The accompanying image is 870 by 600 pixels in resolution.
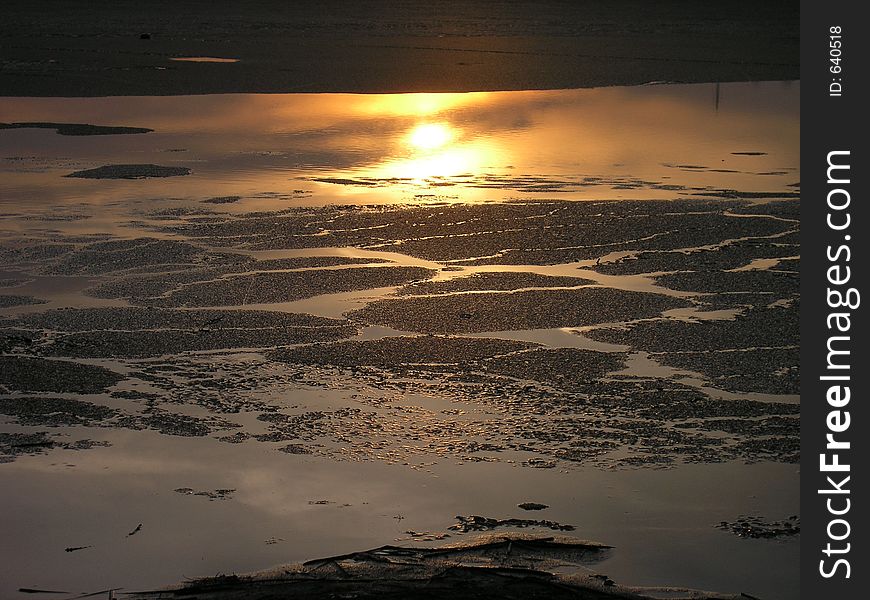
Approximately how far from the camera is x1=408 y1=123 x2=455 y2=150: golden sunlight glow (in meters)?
14.9

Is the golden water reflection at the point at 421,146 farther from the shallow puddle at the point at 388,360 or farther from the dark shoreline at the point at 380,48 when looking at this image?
the dark shoreline at the point at 380,48

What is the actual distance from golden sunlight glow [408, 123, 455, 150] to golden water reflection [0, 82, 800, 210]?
3cm

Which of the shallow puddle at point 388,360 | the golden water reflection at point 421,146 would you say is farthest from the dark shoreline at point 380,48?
the shallow puddle at point 388,360

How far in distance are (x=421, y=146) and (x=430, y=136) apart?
2.87 feet

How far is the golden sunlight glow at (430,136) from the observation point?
14.9 m

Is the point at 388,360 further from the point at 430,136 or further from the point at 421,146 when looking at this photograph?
the point at 430,136

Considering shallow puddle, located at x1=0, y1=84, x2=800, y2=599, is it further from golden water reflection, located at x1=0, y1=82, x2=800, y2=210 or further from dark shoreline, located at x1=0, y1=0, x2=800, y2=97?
dark shoreline, located at x1=0, y1=0, x2=800, y2=97

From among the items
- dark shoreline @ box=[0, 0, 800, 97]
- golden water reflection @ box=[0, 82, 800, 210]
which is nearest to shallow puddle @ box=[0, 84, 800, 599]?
golden water reflection @ box=[0, 82, 800, 210]

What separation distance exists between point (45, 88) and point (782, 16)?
2780cm

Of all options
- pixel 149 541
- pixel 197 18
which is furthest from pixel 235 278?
pixel 197 18

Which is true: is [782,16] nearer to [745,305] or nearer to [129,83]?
[129,83]

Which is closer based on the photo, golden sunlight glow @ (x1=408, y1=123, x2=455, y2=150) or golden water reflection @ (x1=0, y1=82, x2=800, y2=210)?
golden water reflection @ (x1=0, y1=82, x2=800, y2=210)

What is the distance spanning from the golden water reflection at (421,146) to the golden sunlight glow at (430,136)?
3cm

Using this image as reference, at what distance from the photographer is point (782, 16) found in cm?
4228
